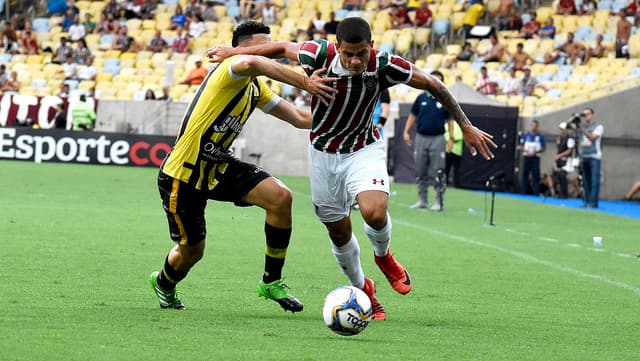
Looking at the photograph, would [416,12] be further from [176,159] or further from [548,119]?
[176,159]

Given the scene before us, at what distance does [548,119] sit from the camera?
3008 cm

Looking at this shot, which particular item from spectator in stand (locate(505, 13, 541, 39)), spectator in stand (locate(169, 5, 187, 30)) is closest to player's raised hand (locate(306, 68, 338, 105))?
spectator in stand (locate(505, 13, 541, 39))

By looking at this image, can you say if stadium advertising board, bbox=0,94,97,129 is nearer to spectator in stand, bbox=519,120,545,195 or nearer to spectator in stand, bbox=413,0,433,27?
spectator in stand, bbox=413,0,433,27

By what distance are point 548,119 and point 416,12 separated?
24.9 feet

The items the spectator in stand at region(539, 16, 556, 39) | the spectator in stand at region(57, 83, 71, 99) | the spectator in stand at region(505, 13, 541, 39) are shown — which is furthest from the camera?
the spectator in stand at region(505, 13, 541, 39)

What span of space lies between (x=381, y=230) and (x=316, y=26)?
91.5 feet

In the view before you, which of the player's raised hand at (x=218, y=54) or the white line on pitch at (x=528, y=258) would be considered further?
the white line on pitch at (x=528, y=258)

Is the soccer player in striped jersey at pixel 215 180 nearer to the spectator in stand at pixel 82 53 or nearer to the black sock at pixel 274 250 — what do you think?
the black sock at pixel 274 250

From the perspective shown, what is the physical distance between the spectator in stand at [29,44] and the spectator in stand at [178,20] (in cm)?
401

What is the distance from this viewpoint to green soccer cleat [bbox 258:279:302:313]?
8523 mm

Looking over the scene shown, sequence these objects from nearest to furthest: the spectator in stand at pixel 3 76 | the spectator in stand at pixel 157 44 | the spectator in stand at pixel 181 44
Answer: the spectator in stand at pixel 3 76
the spectator in stand at pixel 181 44
the spectator in stand at pixel 157 44

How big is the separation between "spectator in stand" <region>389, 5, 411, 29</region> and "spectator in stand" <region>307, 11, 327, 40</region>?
1967 mm

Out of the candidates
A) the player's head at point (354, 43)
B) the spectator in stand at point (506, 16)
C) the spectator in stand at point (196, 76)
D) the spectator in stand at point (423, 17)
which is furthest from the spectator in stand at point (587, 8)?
the player's head at point (354, 43)

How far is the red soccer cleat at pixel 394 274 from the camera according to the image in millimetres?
8953
